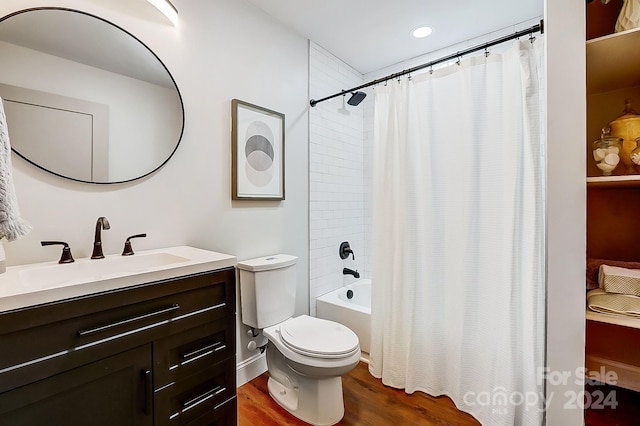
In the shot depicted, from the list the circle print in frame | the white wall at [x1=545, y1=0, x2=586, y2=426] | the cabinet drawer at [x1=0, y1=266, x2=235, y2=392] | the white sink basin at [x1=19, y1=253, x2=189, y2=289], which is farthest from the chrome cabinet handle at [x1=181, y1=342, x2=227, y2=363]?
the white wall at [x1=545, y1=0, x2=586, y2=426]

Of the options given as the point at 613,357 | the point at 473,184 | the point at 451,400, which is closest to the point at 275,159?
the point at 473,184

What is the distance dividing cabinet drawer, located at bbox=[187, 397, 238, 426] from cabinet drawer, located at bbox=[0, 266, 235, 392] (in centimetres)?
39

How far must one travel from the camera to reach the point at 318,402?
1.55 meters

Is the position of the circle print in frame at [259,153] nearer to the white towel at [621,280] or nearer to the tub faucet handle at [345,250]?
the tub faucet handle at [345,250]

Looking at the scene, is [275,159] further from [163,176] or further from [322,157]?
[163,176]

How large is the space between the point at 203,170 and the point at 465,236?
1610mm

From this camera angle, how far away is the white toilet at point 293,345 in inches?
59.6

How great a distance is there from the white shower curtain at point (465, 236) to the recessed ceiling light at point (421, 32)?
2.27 ft

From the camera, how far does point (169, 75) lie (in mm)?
1558

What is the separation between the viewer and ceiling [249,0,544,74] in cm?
195

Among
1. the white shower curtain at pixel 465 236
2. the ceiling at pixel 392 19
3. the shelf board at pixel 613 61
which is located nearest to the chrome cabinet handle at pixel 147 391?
the white shower curtain at pixel 465 236

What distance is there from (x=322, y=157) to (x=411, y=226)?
1.06 m

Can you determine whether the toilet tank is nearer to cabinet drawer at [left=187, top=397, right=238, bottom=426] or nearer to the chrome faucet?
cabinet drawer at [left=187, top=397, right=238, bottom=426]

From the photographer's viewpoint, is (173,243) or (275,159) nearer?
(173,243)
